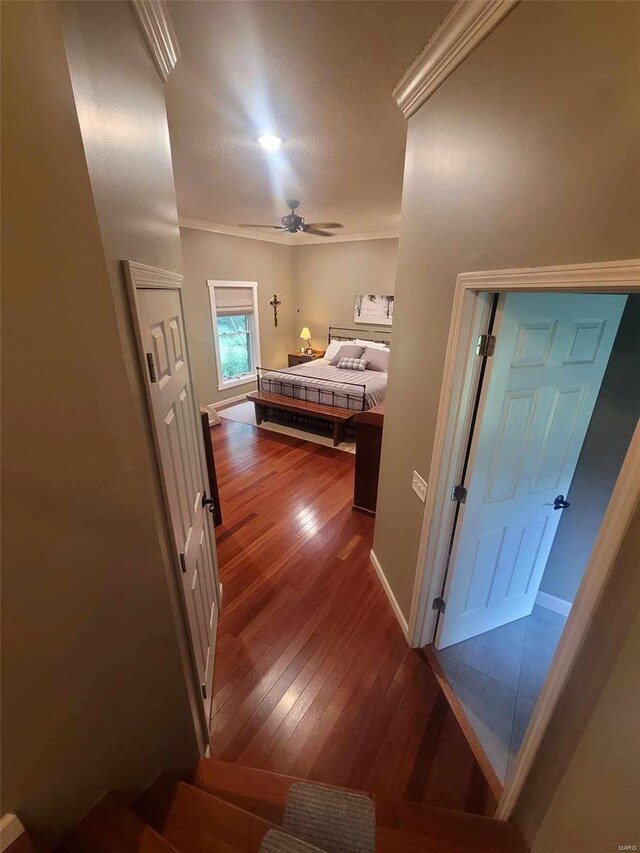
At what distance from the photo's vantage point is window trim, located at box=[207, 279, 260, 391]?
541cm

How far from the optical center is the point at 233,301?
5789mm

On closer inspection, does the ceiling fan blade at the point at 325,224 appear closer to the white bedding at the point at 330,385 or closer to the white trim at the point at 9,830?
the white bedding at the point at 330,385

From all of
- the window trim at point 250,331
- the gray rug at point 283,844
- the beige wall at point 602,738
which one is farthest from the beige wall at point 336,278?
the gray rug at point 283,844

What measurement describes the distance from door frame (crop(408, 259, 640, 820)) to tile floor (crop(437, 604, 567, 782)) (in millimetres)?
→ 251

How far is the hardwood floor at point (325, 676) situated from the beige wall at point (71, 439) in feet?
2.51

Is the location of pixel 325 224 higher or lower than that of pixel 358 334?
higher

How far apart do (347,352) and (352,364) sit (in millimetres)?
447

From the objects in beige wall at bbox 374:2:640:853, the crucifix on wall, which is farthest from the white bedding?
beige wall at bbox 374:2:640:853

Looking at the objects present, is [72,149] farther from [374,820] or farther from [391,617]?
[391,617]

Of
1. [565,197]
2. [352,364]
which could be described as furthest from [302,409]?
→ [565,197]

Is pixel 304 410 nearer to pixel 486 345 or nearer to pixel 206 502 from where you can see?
pixel 206 502

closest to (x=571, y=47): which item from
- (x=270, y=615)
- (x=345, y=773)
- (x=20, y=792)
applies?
(x=20, y=792)

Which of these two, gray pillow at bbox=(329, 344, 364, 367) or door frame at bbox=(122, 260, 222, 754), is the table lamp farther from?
door frame at bbox=(122, 260, 222, 754)

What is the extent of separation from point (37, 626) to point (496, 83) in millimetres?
2005
